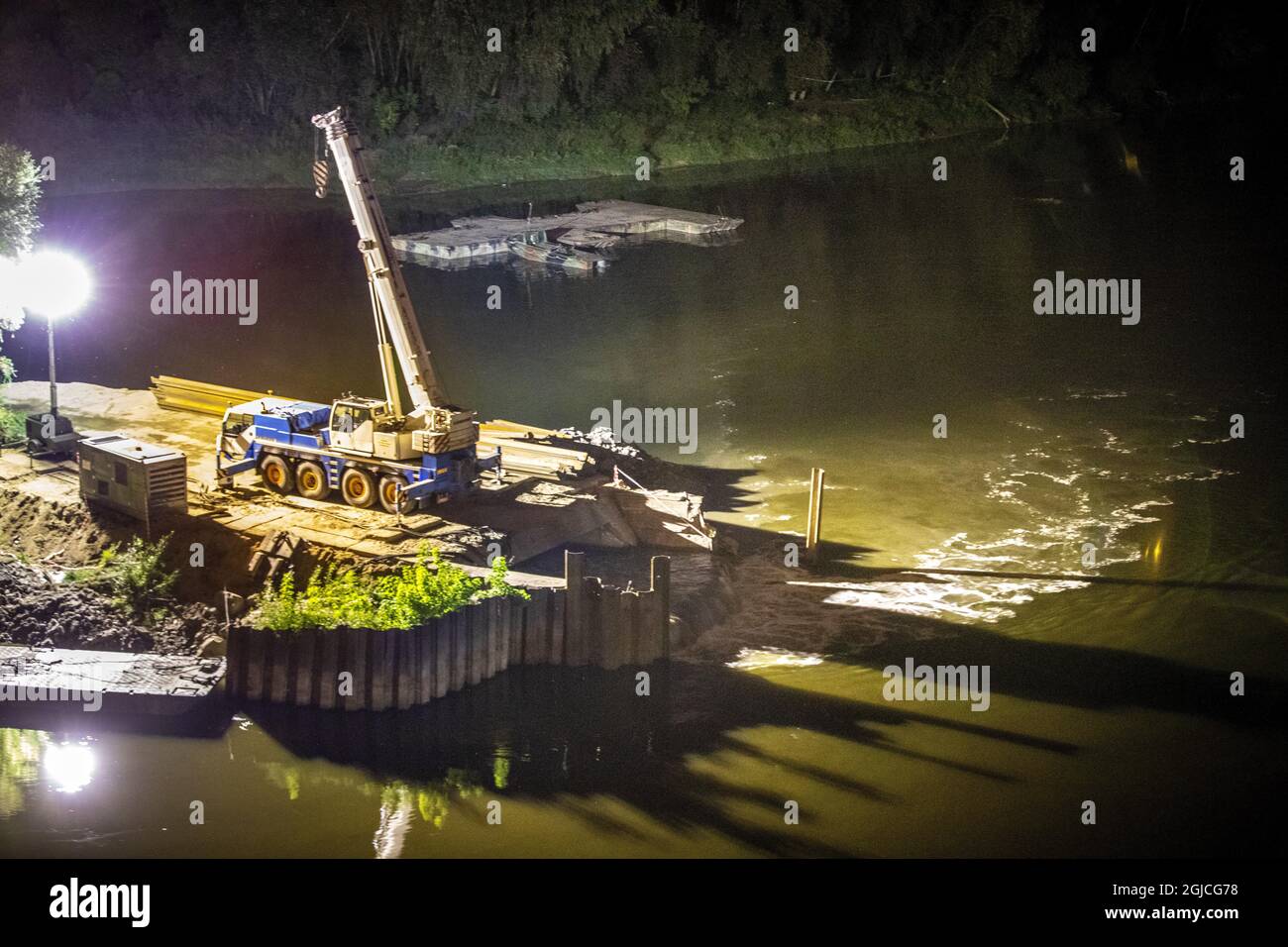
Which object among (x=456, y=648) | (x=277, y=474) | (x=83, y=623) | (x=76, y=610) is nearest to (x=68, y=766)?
(x=83, y=623)

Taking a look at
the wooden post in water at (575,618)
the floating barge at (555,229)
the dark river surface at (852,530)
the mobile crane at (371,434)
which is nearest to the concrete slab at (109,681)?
the dark river surface at (852,530)

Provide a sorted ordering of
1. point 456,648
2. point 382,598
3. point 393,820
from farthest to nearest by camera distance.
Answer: point 382,598 < point 456,648 < point 393,820

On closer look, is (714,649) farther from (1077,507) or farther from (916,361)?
(916,361)

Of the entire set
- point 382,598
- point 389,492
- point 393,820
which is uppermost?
point 389,492

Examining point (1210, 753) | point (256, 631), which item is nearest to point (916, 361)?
point (1210, 753)

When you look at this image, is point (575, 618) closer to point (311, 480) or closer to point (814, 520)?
point (814, 520)
